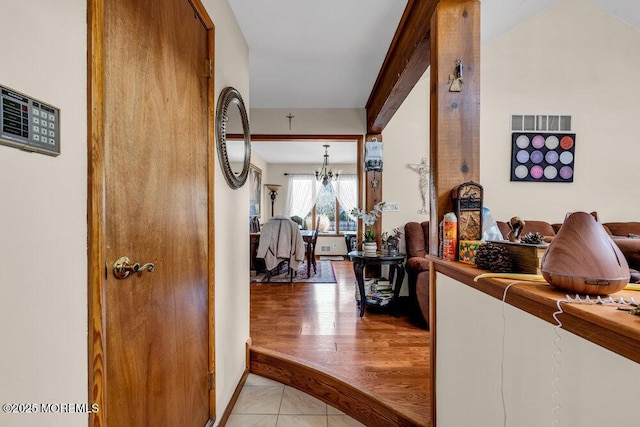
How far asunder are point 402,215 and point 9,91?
362 centimetres

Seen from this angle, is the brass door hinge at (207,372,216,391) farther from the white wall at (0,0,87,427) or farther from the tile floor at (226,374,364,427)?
the white wall at (0,0,87,427)

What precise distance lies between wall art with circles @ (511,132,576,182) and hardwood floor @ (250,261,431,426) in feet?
7.66

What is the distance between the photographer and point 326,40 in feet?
7.72

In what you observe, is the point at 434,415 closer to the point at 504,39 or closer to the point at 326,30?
the point at 326,30

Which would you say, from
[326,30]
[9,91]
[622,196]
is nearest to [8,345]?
[9,91]

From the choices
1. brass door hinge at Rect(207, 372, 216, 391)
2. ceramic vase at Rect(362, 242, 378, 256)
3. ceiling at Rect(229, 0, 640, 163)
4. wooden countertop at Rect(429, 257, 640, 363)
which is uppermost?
ceiling at Rect(229, 0, 640, 163)

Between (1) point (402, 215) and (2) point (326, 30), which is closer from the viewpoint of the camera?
(2) point (326, 30)

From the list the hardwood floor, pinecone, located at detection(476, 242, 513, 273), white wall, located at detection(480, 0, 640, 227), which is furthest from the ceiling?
the hardwood floor

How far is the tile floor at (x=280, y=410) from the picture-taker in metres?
1.82

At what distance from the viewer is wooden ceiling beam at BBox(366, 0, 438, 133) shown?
175 cm

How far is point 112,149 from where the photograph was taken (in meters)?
0.86

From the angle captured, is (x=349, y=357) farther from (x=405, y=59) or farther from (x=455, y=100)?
(x=405, y=59)

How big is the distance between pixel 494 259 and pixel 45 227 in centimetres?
127

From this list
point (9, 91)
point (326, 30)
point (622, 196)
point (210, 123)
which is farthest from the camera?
point (622, 196)
